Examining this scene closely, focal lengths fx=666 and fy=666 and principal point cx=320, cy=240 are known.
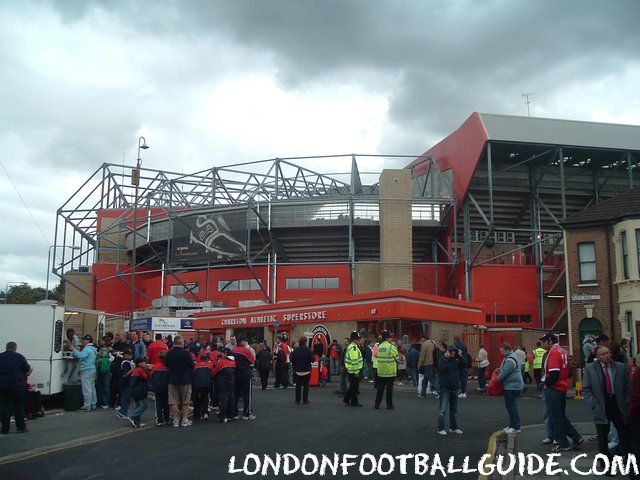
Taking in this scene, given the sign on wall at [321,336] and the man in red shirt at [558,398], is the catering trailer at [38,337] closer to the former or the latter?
the man in red shirt at [558,398]

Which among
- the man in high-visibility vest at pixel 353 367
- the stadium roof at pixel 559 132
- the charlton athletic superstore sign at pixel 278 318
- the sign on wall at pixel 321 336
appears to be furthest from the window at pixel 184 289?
the man in high-visibility vest at pixel 353 367

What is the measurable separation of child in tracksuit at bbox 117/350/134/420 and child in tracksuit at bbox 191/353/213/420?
1487mm

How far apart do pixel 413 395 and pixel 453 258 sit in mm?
23280

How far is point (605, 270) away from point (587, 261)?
0.93m

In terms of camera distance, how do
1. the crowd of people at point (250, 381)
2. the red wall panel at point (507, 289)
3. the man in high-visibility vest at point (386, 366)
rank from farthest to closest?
the red wall panel at point (507, 289)
the man in high-visibility vest at point (386, 366)
the crowd of people at point (250, 381)

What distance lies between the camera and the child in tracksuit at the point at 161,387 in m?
13.3

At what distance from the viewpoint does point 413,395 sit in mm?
20203

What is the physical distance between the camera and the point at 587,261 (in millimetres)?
28609

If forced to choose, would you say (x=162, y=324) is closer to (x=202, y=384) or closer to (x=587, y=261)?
(x=587, y=261)

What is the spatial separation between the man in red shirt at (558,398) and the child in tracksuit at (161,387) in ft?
23.8

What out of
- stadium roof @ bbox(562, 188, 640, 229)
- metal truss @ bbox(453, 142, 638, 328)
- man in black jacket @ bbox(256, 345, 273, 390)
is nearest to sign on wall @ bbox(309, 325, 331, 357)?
man in black jacket @ bbox(256, 345, 273, 390)

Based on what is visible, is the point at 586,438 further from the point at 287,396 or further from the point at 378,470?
the point at 287,396

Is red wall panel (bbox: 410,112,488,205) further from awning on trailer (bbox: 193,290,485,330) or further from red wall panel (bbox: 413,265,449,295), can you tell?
awning on trailer (bbox: 193,290,485,330)

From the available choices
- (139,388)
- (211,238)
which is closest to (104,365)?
(139,388)
